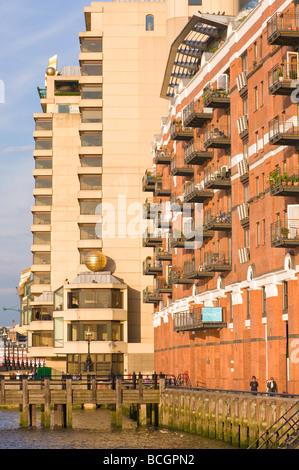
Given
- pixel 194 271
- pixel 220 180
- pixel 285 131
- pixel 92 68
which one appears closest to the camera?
pixel 285 131

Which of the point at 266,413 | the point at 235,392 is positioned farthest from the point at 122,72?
the point at 266,413

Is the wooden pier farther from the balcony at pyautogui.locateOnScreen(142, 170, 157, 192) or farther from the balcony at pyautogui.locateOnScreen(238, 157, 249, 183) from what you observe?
the balcony at pyautogui.locateOnScreen(142, 170, 157, 192)

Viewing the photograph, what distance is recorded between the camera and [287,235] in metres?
49.8

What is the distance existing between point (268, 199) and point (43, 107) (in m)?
92.7

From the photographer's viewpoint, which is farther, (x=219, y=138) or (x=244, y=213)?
(x=219, y=138)

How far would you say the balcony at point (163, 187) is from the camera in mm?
92688

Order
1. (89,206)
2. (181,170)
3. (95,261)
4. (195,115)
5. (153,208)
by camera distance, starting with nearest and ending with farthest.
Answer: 1. (195,115)
2. (181,170)
3. (153,208)
4. (95,261)
5. (89,206)

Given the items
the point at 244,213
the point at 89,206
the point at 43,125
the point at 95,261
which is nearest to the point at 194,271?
the point at 244,213

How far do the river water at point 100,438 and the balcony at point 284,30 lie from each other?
21.2m

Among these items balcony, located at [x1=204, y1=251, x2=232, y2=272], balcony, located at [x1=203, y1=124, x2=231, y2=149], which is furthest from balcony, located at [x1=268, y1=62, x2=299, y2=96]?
balcony, located at [x1=204, y1=251, x2=232, y2=272]

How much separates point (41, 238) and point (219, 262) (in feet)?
227

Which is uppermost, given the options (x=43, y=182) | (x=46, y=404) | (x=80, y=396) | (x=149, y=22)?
(x=149, y=22)

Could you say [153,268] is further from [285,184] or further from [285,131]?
[285,184]
